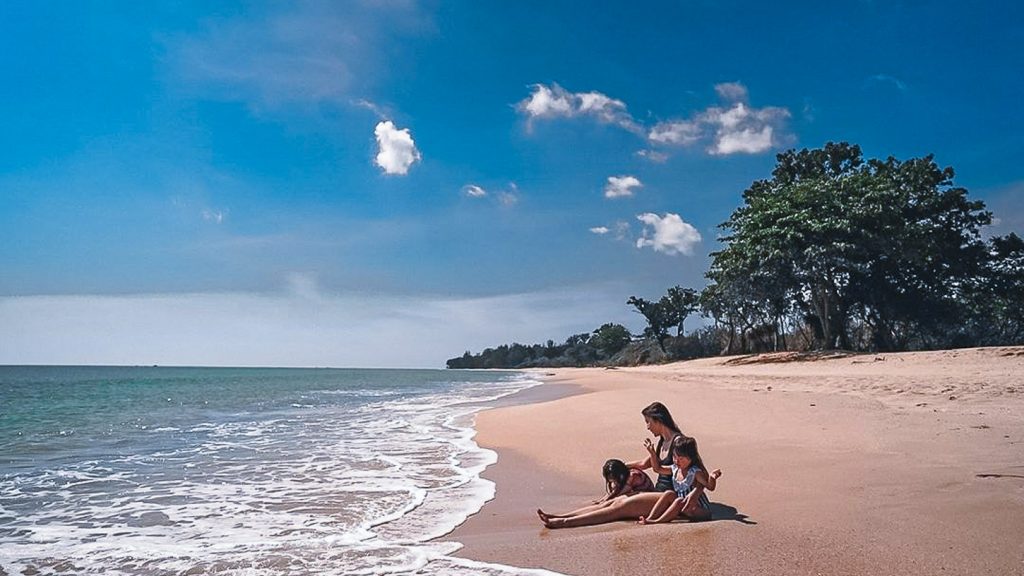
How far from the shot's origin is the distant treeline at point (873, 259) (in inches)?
1090

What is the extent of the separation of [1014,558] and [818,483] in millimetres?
1926

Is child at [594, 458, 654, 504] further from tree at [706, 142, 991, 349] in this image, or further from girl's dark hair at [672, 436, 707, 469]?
tree at [706, 142, 991, 349]

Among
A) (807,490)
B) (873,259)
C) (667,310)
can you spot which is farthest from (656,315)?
(807,490)

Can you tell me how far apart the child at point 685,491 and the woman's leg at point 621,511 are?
2.3 inches

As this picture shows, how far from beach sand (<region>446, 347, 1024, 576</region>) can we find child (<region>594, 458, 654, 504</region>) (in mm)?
422

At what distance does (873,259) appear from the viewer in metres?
30.4

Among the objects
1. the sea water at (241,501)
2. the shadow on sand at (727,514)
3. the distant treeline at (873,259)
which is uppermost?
the distant treeline at (873,259)

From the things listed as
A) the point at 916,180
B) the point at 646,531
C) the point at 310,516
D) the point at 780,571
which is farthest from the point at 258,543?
the point at 916,180

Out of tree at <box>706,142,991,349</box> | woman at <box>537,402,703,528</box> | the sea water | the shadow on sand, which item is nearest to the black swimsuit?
woman at <box>537,402,703,528</box>

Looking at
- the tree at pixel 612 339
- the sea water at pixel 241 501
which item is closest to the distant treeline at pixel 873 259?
the sea water at pixel 241 501

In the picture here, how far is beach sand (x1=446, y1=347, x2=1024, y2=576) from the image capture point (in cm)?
348

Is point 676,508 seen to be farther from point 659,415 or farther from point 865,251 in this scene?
point 865,251

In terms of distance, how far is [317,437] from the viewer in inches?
436

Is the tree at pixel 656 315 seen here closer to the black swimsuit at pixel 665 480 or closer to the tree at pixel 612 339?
the tree at pixel 612 339
